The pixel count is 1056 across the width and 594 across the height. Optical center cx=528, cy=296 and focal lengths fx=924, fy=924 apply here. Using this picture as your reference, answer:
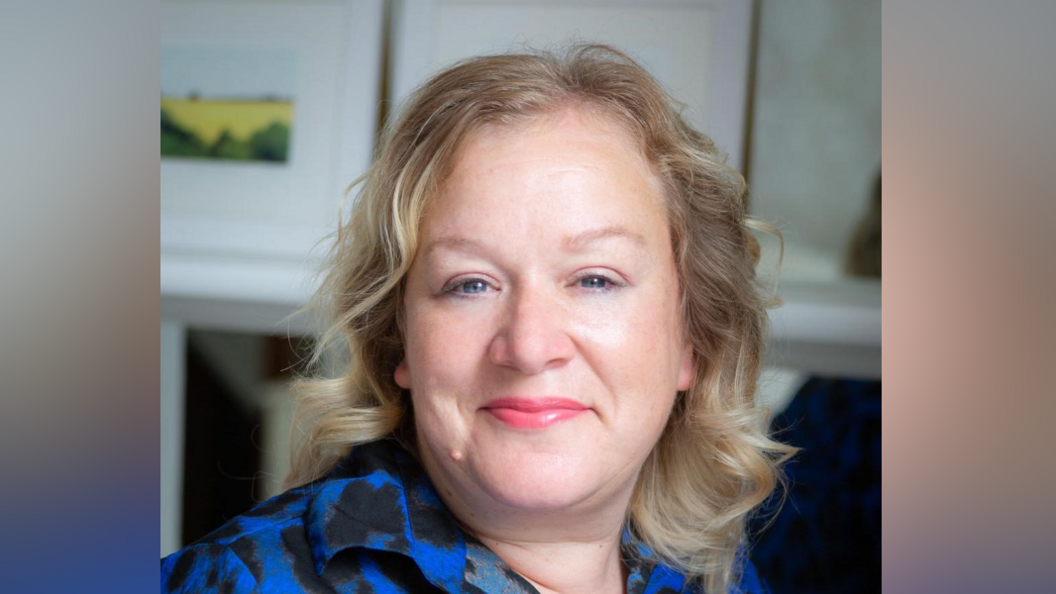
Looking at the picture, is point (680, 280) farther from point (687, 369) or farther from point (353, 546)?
point (353, 546)

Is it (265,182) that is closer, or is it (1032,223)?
(1032,223)

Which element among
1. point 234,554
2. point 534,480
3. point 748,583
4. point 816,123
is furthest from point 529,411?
point 816,123

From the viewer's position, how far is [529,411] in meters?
1.26

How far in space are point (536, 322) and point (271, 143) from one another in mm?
1780

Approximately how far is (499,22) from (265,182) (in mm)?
848

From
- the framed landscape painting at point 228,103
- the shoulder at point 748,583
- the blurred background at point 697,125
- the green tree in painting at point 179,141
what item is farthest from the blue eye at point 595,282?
the green tree in painting at point 179,141

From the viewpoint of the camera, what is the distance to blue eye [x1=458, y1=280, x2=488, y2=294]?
131 cm

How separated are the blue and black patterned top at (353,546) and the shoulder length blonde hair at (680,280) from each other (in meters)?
0.14

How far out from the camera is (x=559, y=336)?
49.9 inches

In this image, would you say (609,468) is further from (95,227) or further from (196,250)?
(196,250)

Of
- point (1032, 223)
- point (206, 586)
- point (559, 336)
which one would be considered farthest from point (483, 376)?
point (1032, 223)

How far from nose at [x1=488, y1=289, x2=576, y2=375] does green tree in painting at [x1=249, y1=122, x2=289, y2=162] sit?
1.69 meters

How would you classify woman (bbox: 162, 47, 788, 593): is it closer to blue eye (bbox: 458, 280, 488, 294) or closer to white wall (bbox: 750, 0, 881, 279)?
blue eye (bbox: 458, 280, 488, 294)

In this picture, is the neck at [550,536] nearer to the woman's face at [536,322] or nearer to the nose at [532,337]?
the woman's face at [536,322]
